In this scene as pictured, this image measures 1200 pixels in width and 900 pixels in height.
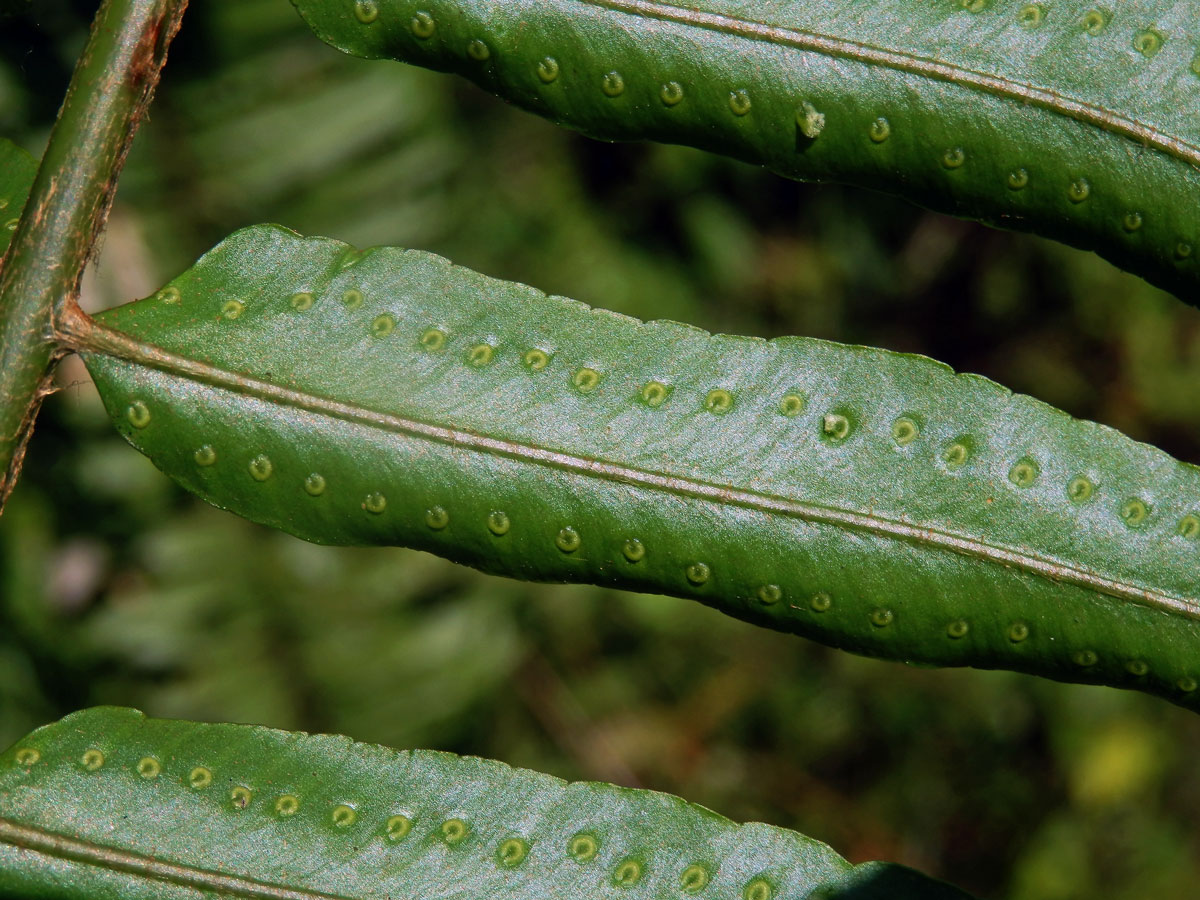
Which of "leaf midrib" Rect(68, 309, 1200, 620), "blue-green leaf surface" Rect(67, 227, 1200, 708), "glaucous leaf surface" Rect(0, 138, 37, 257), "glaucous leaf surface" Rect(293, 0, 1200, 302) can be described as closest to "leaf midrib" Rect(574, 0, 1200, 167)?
"glaucous leaf surface" Rect(293, 0, 1200, 302)

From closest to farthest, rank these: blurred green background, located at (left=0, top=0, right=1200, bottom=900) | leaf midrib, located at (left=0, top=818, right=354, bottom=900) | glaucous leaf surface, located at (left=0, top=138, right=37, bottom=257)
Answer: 1. leaf midrib, located at (left=0, top=818, right=354, bottom=900)
2. glaucous leaf surface, located at (left=0, top=138, right=37, bottom=257)
3. blurred green background, located at (left=0, top=0, right=1200, bottom=900)

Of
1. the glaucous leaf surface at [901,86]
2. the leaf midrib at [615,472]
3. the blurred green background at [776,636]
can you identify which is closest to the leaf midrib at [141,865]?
the leaf midrib at [615,472]

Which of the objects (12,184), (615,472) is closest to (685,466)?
(615,472)

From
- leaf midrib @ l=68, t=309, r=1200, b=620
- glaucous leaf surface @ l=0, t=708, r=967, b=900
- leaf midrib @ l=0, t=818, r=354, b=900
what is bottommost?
leaf midrib @ l=0, t=818, r=354, b=900

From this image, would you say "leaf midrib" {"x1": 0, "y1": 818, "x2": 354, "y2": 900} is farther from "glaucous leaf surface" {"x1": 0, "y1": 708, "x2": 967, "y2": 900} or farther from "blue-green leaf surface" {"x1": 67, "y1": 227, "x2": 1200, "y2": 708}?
"blue-green leaf surface" {"x1": 67, "y1": 227, "x2": 1200, "y2": 708}

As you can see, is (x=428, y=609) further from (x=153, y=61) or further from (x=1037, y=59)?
(x=1037, y=59)

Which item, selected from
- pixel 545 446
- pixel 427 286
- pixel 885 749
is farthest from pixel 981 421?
pixel 885 749

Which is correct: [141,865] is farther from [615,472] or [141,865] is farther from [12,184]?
[12,184]
